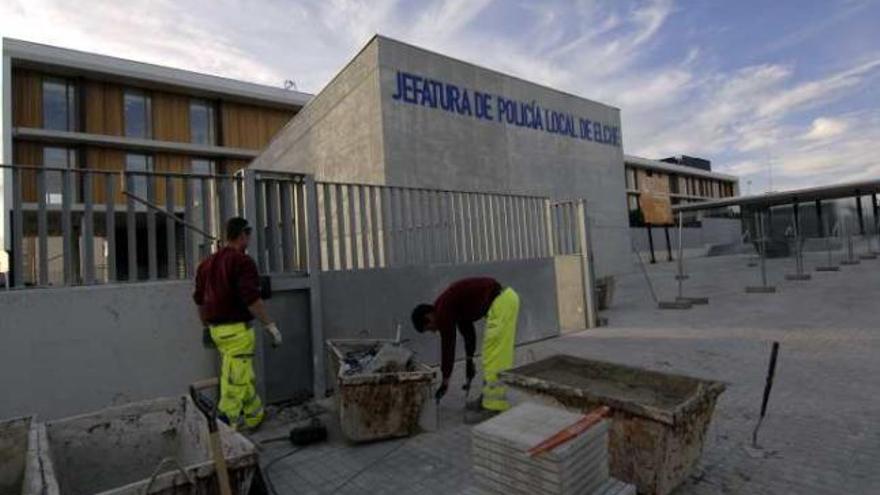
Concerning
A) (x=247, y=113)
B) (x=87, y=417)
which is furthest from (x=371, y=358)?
(x=247, y=113)

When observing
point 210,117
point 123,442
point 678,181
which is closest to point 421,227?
point 123,442

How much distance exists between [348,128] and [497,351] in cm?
953

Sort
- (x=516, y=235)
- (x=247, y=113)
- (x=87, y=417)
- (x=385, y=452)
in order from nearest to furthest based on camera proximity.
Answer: (x=87, y=417) → (x=385, y=452) → (x=516, y=235) → (x=247, y=113)

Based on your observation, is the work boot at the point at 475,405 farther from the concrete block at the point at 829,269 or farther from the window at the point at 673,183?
the window at the point at 673,183

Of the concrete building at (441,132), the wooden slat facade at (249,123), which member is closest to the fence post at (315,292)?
the concrete building at (441,132)

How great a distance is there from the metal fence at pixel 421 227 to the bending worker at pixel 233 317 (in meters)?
1.72

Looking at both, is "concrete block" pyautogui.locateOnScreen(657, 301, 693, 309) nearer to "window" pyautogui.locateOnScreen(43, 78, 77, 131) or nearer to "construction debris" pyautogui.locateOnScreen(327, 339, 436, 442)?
"construction debris" pyautogui.locateOnScreen(327, 339, 436, 442)

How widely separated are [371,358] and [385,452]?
0.94 meters

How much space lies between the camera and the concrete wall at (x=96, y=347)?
4.67 meters

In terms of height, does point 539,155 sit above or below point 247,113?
below

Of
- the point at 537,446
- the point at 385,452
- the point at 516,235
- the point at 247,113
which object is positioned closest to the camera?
the point at 537,446

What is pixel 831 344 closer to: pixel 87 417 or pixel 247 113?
pixel 87 417

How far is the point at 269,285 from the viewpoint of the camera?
572cm

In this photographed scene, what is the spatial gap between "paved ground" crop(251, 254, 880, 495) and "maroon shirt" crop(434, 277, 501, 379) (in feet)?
2.30
